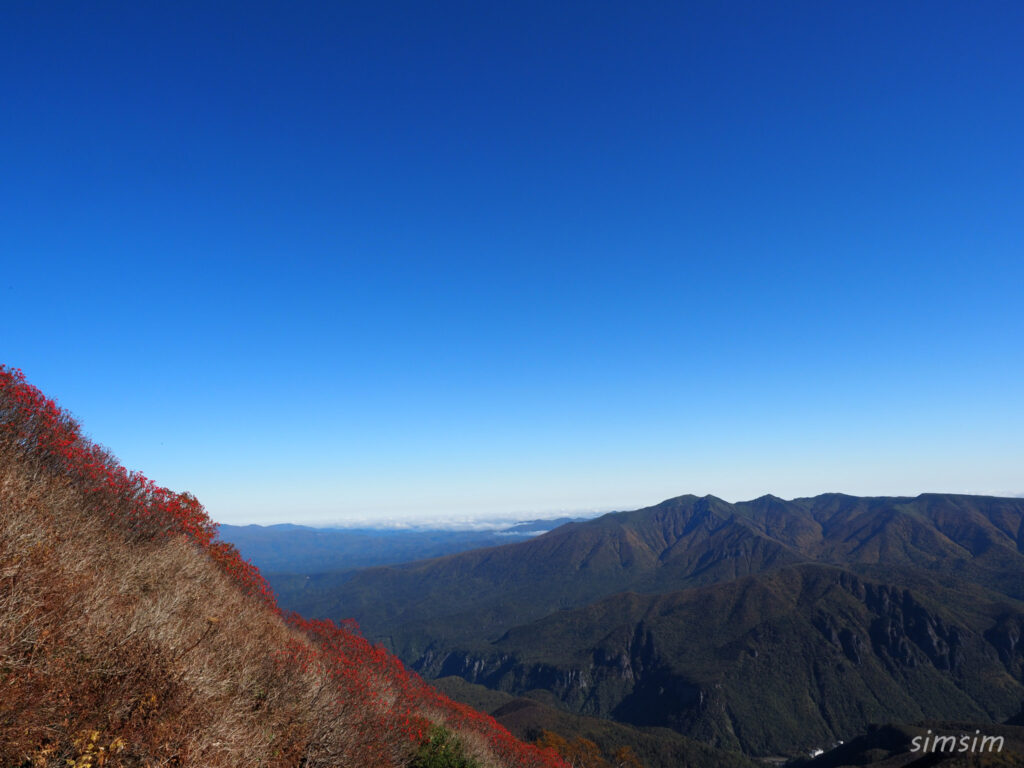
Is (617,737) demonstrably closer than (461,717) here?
No

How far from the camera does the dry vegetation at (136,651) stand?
8.80 meters

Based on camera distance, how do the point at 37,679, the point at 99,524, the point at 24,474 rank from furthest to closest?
1. the point at 99,524
2. the point at 24,474
3. the point at 37,679

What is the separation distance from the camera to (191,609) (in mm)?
15266

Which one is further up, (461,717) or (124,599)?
(124,599)

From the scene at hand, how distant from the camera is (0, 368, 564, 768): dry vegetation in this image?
8.80 m

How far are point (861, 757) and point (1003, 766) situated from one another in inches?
2202

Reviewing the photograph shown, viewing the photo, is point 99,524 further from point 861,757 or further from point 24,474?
point 861,757

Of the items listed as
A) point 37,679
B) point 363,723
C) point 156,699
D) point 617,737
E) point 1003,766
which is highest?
point 37,679

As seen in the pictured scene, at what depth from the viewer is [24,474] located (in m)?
14.9

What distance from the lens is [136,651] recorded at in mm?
10422

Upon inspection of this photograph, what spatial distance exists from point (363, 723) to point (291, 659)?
3294 millimetres

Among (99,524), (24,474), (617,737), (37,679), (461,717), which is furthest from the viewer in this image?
(617,737)

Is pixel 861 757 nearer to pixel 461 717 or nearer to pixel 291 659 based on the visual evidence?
pixel 461 717

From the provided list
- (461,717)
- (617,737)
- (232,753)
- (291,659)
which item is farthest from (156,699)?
(617,737)
